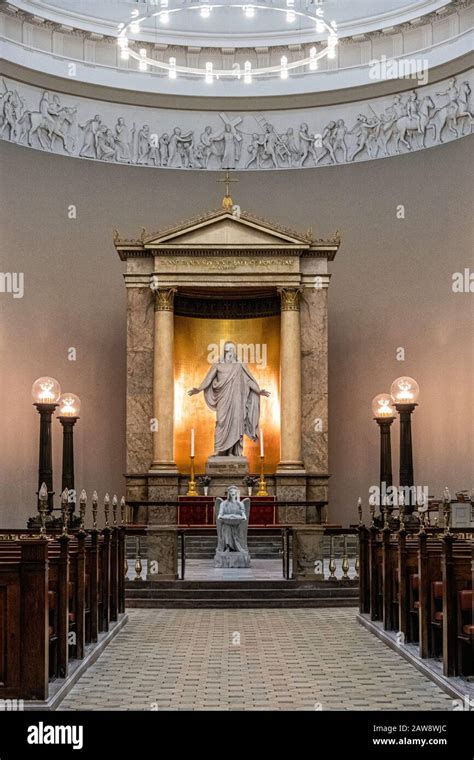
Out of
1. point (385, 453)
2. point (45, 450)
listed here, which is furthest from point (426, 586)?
point (385, 453)

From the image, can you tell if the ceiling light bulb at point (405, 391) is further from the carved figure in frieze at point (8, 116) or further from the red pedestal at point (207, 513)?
the carved figure in frieze at point (8, 116)

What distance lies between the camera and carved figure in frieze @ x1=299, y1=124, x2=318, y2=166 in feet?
75.0

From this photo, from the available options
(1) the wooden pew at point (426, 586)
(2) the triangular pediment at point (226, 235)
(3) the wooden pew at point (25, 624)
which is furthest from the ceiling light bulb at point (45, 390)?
(3) the wooden pew at point (25, 624)

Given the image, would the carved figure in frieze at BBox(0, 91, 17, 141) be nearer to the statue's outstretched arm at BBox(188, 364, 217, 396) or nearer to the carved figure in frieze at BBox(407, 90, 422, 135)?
the statue's outstretched arm at BBox(188, 364, 217, 396)

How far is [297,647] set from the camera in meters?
9.98

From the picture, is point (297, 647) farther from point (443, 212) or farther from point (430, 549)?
point (443, 212)

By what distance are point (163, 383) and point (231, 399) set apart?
163 cm

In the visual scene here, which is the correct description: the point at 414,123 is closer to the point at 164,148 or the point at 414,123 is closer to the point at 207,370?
the point at 164,148

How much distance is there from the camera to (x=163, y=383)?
20.0 meters

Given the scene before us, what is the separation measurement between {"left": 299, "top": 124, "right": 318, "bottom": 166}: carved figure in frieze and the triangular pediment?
327 cm

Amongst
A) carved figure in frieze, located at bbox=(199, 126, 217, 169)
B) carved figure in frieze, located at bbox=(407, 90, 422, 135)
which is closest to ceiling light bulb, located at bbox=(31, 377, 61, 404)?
carved figure in frieze, located at bbox=(199, 126, 217, 169)

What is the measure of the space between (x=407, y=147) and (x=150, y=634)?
14.4 metres

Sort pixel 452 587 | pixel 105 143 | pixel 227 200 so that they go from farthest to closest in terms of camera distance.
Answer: pixel 105 143
pixel 227 200
pixel 452 587
